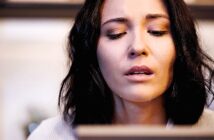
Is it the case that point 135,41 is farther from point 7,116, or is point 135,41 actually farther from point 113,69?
point 7,116

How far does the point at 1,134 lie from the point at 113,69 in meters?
0.90

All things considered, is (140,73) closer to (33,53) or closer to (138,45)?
(138,45)

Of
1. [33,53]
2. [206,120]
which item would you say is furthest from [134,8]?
[33,53]

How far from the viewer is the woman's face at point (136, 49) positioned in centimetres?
79

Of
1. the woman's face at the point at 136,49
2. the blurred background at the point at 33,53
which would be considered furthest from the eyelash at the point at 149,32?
the blurred background at the point at 33,53

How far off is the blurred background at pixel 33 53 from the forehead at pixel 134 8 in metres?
0.59

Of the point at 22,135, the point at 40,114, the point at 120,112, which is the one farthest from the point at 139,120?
the point at 22,135

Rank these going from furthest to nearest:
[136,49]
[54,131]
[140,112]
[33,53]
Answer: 1. [33,53]
2. [54,131]
3. [140,112]
4. [136,49]

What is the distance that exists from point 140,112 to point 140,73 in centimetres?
15

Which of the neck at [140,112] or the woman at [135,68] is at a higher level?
the woman at [135,68]

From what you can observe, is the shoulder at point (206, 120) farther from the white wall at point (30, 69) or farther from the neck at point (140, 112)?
the white wall at point (30, 69)

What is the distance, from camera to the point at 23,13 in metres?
1.45

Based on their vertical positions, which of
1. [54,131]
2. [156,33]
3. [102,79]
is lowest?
[54,131]

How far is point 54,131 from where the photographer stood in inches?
39.5
